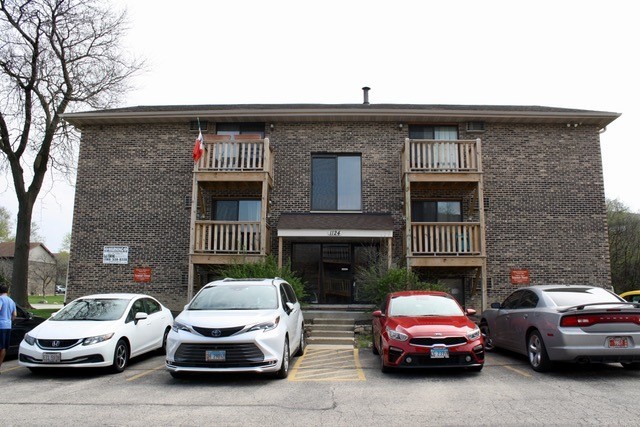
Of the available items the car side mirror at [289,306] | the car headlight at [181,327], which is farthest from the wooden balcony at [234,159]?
the car headlight at [181,327]

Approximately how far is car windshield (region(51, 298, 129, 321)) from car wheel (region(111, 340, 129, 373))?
57 centimetres

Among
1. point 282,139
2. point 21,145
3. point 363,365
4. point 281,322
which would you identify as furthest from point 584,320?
point 21,145

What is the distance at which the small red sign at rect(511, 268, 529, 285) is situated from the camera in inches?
599

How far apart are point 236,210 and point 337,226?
3620mm

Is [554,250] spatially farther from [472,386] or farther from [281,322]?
[281,322]

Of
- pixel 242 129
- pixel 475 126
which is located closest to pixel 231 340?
pixel 242 129

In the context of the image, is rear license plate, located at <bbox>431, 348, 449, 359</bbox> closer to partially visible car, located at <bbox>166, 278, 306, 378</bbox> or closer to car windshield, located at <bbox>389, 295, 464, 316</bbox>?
car windshield, located at <bbox>389, 295, 464, 316</bbox>

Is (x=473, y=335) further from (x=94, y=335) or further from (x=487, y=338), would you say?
(x=94, y=335)

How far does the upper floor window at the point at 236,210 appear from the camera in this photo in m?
16.1

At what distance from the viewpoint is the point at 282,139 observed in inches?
644

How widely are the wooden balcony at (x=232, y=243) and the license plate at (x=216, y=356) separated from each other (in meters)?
6.89

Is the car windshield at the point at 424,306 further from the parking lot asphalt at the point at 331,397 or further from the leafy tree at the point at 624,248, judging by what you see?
the leafy tree at the point at 624,248

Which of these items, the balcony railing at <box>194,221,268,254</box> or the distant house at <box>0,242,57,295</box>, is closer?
the balcony railing at <box>194,221,268,254</box>

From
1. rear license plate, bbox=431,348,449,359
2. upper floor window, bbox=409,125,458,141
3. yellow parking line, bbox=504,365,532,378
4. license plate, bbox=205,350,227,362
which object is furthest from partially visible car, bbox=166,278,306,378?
upper floor window, bbox=409,125,458,141
